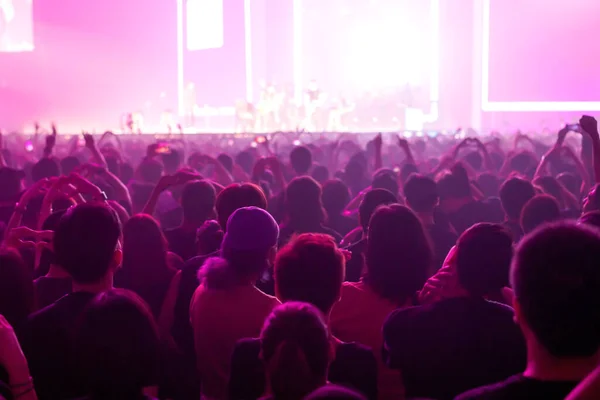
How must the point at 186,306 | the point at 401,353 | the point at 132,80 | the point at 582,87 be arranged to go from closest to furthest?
the point at 401,353
the point at 186,306
the point at 582,87
the point at 132,80

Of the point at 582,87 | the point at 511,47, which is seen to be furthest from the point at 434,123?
the point at 582,87

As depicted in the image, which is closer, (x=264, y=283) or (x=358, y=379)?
(x=358, y=379)

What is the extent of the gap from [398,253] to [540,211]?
1.48 m

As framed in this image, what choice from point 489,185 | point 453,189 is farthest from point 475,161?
point 453,189

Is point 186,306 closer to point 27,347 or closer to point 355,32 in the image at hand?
point 27,347

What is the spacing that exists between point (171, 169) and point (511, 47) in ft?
44.1

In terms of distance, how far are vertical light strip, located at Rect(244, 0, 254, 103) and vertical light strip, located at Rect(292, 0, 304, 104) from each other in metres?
1.30

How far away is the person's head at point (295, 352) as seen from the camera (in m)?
1.56

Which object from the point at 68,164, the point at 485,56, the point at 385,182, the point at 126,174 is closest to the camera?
the point at 385,182

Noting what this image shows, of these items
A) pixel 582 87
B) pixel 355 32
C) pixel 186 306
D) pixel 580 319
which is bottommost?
pixel 186 306

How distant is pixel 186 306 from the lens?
10.2 ft

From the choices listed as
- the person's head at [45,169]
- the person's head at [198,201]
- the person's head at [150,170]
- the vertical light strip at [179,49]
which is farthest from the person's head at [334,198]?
the vertical light strip at [179,49]

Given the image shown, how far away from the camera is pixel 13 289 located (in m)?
2.51

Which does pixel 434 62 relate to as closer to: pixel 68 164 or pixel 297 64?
pixel 297 64
